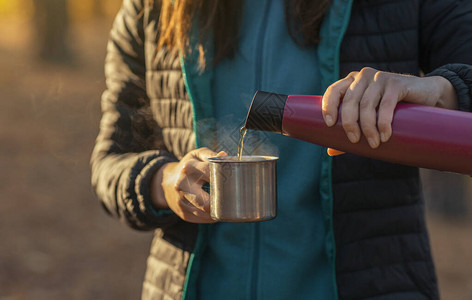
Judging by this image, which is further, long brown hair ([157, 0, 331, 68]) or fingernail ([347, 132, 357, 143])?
long brown hair ([157, 0, 331, 68])

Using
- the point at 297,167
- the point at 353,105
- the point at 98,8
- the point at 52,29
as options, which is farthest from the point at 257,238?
the point at 98,8

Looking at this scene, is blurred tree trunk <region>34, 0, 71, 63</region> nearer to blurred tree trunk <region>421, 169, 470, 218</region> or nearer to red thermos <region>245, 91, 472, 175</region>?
blurred tree trunk <region>421, 169, 470, 218</region>

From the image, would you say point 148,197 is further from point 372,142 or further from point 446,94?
point 446,94

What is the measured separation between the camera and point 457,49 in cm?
178

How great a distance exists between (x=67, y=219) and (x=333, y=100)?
6.76 meters

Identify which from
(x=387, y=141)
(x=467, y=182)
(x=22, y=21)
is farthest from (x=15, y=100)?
(x=387, y=141)

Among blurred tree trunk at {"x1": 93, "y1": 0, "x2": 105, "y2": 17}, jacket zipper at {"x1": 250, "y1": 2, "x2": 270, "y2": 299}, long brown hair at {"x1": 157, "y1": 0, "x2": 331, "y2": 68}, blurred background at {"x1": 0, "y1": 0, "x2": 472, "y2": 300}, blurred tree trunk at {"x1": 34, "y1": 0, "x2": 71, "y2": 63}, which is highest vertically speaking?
blurred tree trunk at {"x1": 93, "y1": 0, "x2": 105, "y2": 17}

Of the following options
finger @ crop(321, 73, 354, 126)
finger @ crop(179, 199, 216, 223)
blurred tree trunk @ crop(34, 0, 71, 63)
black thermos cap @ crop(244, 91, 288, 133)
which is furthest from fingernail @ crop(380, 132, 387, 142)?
blurred tree trunk @ crop(34, 0, 71, 63)

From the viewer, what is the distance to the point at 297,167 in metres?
1.89

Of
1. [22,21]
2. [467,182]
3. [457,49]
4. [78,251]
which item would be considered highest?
[22,21]

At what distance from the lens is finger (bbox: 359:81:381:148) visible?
140 centimetres

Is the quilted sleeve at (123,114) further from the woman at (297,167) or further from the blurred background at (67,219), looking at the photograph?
the blurred background at (67,219)

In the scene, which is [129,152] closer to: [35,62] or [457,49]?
[457,49]

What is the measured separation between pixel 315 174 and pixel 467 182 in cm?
637
